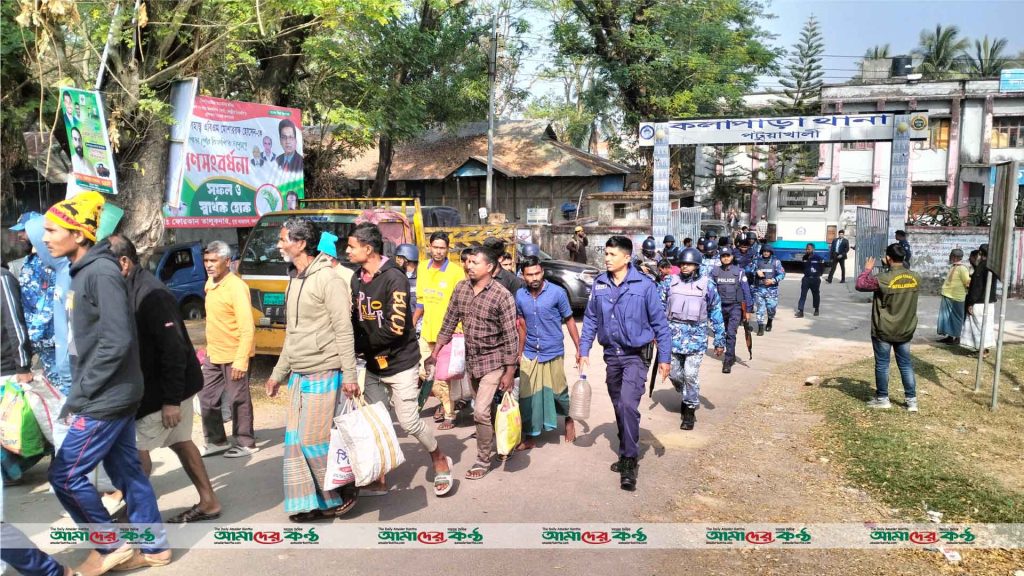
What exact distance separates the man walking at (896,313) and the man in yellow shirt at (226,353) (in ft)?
20.2

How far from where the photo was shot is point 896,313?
7480mm

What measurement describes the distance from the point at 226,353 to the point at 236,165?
734 cm

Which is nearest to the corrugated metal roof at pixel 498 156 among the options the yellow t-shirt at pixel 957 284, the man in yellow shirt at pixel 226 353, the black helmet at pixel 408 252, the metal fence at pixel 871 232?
the metal fence at pixel 871 232

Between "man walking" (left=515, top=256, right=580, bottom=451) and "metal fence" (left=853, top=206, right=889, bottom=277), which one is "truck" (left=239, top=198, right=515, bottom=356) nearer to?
"man walking" (left=515, top=256, right=580, bottom=451)

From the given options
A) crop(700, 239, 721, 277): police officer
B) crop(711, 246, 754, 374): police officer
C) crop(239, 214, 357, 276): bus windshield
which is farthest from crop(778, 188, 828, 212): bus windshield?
crop(239, 214, 357, 276): bus windshield

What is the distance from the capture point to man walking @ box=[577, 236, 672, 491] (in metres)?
5.64

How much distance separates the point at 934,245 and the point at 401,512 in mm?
16744

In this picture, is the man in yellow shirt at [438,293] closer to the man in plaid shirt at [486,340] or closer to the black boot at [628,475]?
the man in plaid shirt at [486,340]

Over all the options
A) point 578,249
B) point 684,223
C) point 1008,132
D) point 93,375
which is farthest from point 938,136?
point 93,375

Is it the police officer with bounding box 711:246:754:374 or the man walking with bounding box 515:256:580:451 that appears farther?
the police officer with bounding box 711:246:754:374

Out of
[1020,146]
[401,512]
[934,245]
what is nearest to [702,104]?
[934,245]

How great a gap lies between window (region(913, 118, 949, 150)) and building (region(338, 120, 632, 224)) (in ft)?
54.1

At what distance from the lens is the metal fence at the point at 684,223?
68.7 ft

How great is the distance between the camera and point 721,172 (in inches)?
1502
